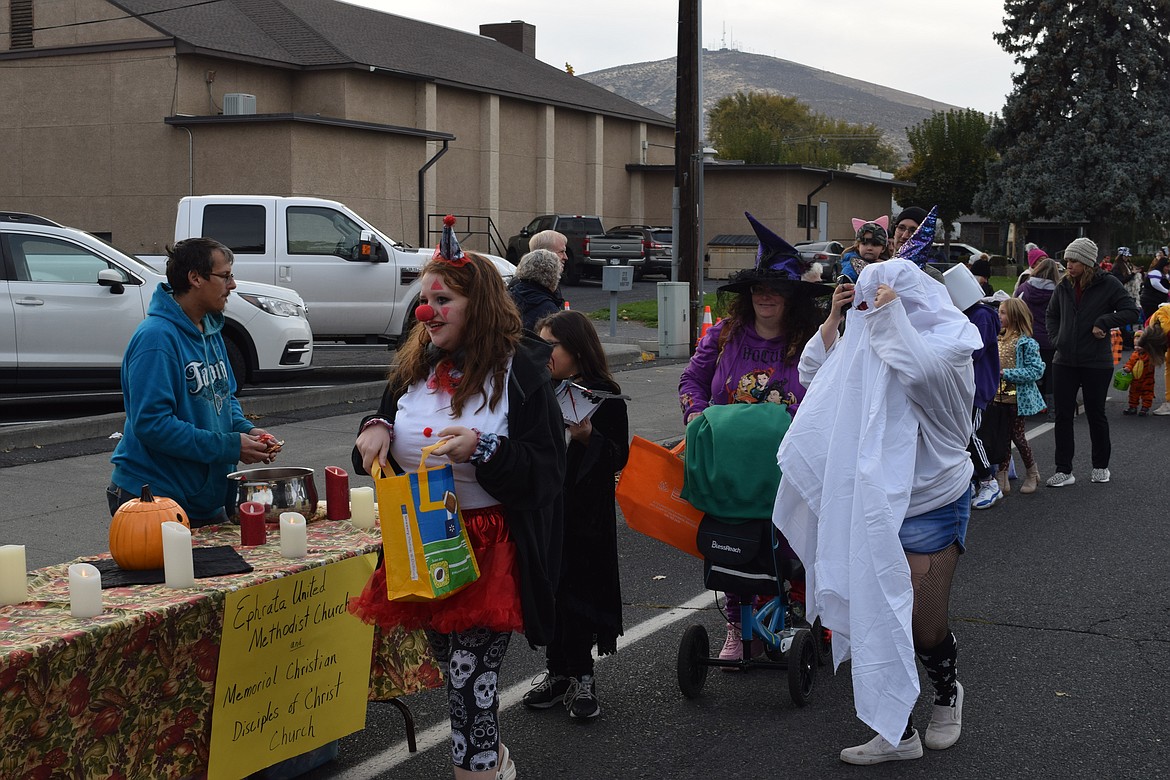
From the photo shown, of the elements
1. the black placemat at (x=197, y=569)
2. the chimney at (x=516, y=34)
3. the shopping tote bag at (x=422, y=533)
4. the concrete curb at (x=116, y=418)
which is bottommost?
the concrete curb at (x=116, y=418)

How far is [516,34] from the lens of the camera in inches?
1925

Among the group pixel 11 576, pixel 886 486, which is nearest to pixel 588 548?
pixel 886 486

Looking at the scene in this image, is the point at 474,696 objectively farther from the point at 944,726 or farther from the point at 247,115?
the point at 247,115

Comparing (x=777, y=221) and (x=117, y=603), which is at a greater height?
(x=777, y=221)

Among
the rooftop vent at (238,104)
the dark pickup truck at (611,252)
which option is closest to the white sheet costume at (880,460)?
the rooftop vent at (238,104)

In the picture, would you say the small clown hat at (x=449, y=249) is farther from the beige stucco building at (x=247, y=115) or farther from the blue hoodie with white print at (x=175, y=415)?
the beige stucco building at (x=247, y=115)

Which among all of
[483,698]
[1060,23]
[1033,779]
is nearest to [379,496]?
[483,698]

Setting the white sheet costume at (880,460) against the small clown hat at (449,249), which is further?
the white sheet costume at (880,460)

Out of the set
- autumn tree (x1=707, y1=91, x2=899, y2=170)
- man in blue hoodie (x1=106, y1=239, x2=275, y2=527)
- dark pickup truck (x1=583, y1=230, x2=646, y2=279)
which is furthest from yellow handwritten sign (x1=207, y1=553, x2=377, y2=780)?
autumn tree (x1=707, y1=91, x2=899, y2=170)

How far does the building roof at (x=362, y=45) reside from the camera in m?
31.9

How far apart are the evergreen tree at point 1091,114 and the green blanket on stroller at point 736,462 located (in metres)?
49.5

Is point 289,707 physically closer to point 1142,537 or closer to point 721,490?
point 721,490

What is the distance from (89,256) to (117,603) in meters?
10.0

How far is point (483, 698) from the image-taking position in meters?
3.62
